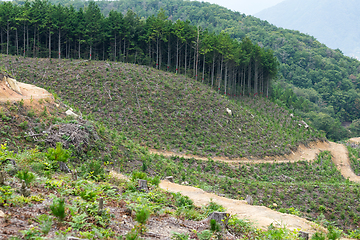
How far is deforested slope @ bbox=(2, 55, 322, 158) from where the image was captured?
27156 millimetres

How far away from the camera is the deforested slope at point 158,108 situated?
27.2m

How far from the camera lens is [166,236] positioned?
5215mm

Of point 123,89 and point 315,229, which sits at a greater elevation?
point 123,89

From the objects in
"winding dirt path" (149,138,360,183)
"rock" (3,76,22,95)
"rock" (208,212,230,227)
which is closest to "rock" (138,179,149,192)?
"rock" (208,212,230,227)

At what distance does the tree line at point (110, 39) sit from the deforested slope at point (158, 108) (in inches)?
274

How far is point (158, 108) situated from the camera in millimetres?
30812

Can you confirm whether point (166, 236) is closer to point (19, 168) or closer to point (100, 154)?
point (19, 168)

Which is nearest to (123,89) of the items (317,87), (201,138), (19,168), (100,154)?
(201,138)

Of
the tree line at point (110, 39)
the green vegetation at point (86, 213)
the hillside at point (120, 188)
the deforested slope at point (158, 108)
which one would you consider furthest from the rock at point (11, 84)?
the tree line at point (110, 39)

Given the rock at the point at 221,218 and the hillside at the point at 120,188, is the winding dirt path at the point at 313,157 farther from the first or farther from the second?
the rock at the point at 221,218

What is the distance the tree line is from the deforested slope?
696 cm

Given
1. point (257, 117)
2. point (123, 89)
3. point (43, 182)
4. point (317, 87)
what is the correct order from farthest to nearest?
1. point (317, 87)
2. point (257, 117)
3. point (123, 89)
4. point (43, 182)

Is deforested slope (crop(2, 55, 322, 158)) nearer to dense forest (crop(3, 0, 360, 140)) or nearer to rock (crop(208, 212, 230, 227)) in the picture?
dense forest (crop(3, 0, 360, 140))

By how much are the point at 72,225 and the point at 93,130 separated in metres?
12.4
